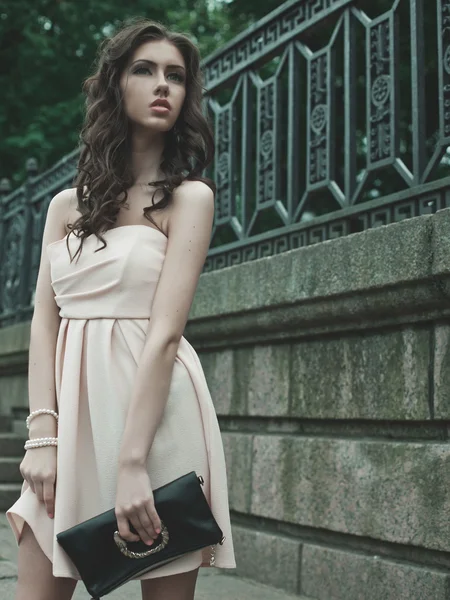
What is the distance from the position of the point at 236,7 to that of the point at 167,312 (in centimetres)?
1248

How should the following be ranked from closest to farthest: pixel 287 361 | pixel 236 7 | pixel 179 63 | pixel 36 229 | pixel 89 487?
pixel 89 487
pixel 179 63
pixel 287 361
pixel 36 229
pixel 236 7

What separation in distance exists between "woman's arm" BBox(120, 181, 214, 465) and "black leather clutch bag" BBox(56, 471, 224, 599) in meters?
0.13

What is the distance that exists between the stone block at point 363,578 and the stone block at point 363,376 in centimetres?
57

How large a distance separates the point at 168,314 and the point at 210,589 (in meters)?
2.39

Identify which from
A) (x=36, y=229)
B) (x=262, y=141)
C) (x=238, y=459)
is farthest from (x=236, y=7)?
(x=238, y=459)

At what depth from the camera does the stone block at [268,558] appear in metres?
4.11

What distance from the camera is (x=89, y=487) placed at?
2.27 metres

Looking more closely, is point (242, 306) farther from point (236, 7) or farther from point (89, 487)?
point (236, 7)

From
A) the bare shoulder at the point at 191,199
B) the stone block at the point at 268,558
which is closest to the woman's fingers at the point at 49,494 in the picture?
the bare shoulder at the point at 191,199

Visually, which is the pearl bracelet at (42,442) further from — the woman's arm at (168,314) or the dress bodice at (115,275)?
the dress bodice at (115,275)

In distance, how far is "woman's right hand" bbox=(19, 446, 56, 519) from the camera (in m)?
2.26

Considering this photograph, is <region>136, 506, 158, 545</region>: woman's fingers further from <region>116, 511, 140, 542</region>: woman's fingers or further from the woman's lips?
the woman's lips

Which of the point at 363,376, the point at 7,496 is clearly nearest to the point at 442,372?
the point at 363,376

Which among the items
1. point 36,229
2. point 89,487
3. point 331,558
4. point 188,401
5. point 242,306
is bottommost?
point 331,558
